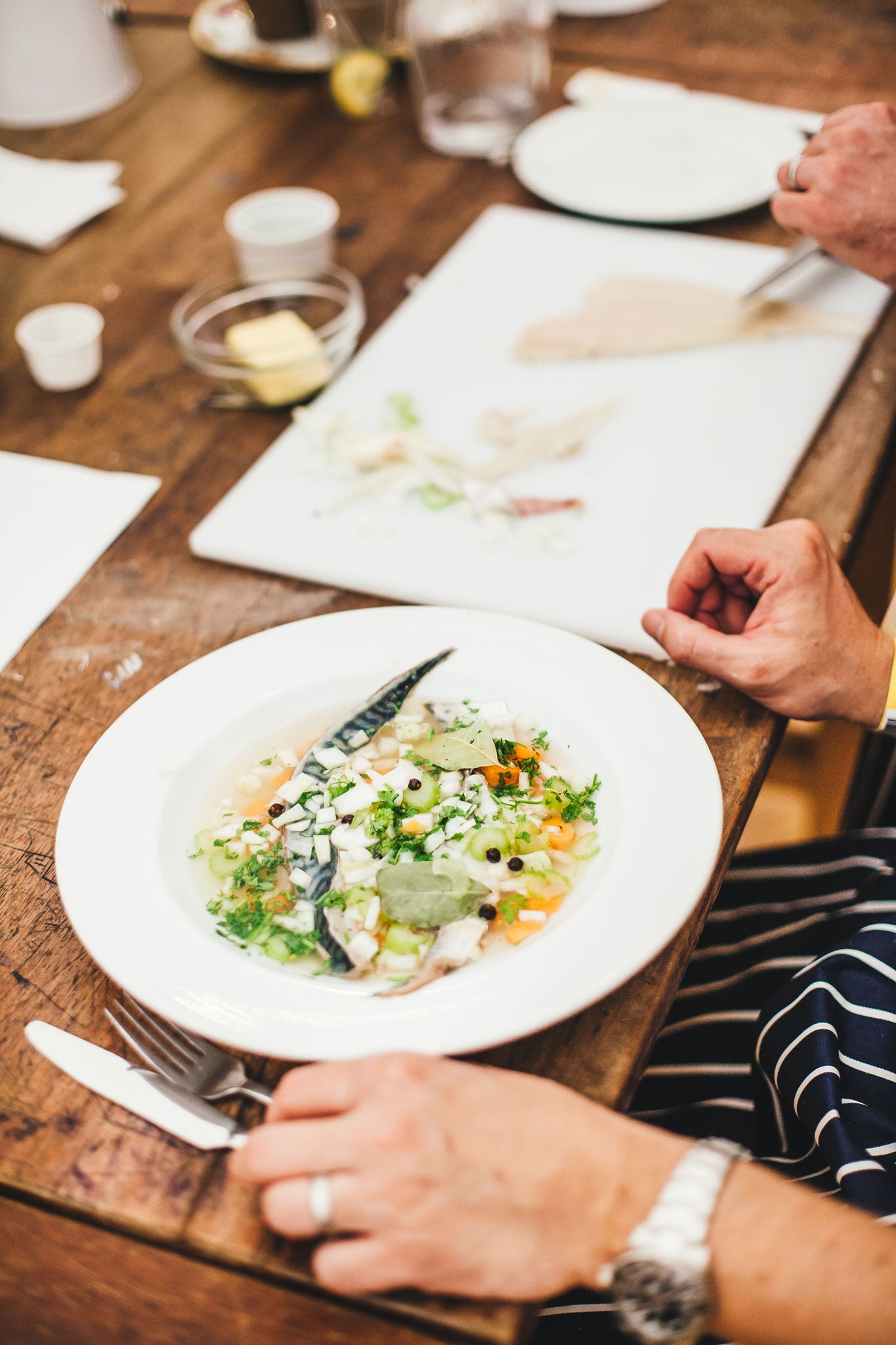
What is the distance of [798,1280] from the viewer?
68 centimetres

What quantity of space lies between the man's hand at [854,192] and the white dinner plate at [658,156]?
302 mm

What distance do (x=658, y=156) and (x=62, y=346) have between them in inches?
39.5

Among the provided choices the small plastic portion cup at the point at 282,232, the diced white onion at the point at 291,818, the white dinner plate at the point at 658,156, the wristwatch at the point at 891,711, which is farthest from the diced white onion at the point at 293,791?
the white dinner plate at the point at 658,156

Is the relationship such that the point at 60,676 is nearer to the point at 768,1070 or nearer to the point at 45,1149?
the point at 45,1149

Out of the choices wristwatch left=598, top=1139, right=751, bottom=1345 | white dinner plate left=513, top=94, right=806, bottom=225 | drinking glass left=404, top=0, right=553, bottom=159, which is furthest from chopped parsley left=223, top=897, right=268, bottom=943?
drinking glass left=404, top=0, right=553, bottom=159

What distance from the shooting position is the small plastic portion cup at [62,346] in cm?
142

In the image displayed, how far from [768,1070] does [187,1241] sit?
1.76 feet

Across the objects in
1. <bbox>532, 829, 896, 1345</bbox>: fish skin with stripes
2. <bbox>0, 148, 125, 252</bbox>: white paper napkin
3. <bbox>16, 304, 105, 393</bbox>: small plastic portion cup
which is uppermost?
<bbox>0, 148, 125, 252</bbox>: white paper napkin

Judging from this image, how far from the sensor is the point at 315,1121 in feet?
2.21

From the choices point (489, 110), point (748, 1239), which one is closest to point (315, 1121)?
point (748, 1239)

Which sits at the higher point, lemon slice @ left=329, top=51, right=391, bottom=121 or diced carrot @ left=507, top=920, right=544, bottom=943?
lemon slice @ left=329, top=51, right=391, bottom=121

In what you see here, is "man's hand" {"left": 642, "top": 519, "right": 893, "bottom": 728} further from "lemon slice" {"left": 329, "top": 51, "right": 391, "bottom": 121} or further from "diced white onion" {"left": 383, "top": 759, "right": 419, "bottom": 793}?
"lemon slice" {"left": 329, "top": 51, "right": 391, "bottom": 121}

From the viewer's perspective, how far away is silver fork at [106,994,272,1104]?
2.45ft

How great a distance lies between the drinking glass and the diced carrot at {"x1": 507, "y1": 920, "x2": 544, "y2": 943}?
1488 mm
